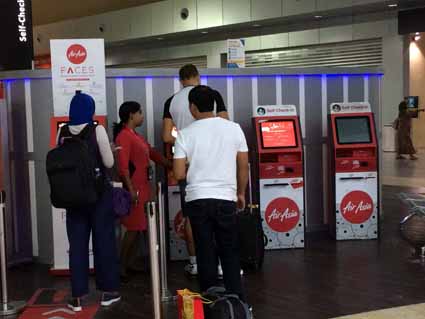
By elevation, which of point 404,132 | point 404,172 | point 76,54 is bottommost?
point 404,172

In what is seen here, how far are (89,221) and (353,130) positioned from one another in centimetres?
321

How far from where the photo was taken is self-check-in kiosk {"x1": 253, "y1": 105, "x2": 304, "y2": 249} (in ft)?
20.2

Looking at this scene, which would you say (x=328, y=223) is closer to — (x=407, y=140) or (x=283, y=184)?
(x=283, y=184)

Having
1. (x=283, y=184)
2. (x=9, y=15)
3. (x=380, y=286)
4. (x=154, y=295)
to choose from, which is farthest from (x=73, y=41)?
(x=9, y=15)

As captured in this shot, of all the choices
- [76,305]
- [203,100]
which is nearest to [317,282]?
[76,305]

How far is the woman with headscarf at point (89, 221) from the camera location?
435 centimetres

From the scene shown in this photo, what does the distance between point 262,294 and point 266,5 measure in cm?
1252

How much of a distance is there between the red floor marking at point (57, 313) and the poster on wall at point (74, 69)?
1.75m

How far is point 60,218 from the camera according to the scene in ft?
18.0

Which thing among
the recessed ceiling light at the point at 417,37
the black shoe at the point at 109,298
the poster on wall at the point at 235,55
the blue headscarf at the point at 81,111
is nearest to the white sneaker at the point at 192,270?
the black shoe at the point at 109,298

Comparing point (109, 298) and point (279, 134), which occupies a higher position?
point (279, 134)

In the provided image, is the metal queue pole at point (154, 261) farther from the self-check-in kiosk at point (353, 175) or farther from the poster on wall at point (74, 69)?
the self-check-in kiosk at point (353, 175)

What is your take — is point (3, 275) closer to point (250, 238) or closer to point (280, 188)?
point (250, 238)

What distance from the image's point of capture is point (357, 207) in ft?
21.3
